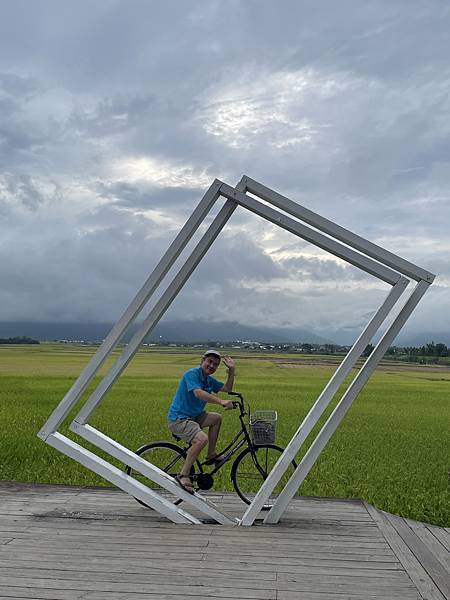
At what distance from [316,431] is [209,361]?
1219 centimetres

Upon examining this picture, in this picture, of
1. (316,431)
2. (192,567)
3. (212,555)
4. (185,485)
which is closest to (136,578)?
(192,567)

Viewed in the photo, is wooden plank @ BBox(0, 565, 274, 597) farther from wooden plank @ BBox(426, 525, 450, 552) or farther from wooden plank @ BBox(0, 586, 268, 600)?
wooden plank @ BBox(426, 525, 450, 552)

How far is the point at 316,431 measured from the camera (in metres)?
18.6

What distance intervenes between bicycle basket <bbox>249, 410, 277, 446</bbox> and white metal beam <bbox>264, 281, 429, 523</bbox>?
659 mm

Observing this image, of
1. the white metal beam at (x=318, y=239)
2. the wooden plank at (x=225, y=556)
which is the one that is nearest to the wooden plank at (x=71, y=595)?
the wooden plank at (x=225, y=556)

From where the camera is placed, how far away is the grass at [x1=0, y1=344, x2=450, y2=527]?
33.3 ft

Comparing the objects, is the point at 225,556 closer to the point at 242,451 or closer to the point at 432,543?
the point at 242,451

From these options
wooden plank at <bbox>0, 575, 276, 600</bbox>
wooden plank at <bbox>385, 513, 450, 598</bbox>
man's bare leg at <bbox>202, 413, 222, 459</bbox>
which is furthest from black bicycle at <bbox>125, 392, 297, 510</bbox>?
wooden plank at <bbox>0, 575, 276, 600</bbox>

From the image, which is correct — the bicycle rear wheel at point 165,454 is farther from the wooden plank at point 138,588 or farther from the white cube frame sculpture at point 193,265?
the wooden plank at point 138,588

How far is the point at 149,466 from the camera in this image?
6.84m

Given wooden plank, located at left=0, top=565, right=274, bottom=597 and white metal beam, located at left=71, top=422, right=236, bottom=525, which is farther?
white metal beam, located at left=71, top=422, right=236, bottom=525

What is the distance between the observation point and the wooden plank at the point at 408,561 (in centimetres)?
504

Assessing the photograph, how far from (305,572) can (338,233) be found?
3070mm

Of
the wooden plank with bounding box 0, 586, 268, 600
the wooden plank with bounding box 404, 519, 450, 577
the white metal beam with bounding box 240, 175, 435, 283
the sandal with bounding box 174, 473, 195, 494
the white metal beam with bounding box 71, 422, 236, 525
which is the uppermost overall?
the white metal beam with bounding box 240, 175, 435, 283
